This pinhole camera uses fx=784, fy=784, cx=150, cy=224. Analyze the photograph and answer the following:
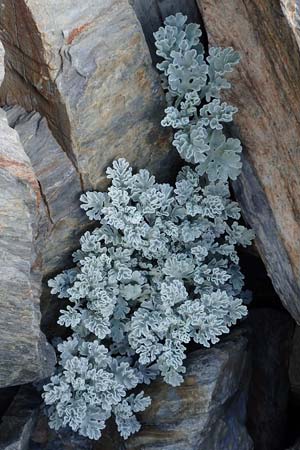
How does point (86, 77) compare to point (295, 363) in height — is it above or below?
above

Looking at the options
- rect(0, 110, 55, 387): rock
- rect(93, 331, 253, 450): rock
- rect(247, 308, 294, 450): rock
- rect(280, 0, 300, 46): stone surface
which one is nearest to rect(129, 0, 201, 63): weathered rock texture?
rect(280, 0, 300, 46): stone surface

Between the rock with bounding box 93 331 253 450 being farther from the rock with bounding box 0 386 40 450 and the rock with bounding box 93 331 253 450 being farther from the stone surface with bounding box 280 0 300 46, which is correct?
the stone surface with bounding box 280 0 300 46

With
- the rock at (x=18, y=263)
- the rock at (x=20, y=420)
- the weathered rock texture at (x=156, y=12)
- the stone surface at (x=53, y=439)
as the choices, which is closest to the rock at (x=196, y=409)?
the stone surface at (x=53, y=439)

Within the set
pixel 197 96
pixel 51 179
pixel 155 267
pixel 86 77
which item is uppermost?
pixel 86 77

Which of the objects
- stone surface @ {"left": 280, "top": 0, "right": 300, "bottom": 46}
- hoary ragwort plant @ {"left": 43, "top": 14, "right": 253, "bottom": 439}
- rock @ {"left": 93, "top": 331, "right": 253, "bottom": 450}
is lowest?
Answer: rock @ {"left": 93, "top": 331, "right": 253, "bottom": 450}

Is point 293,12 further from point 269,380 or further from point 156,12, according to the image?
point 269,380

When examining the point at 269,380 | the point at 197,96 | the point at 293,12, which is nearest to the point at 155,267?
the point at 197,96

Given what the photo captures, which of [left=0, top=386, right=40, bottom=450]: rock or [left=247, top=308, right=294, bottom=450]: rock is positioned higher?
[left=0, top=386, right=40, bottom=450]: rock
